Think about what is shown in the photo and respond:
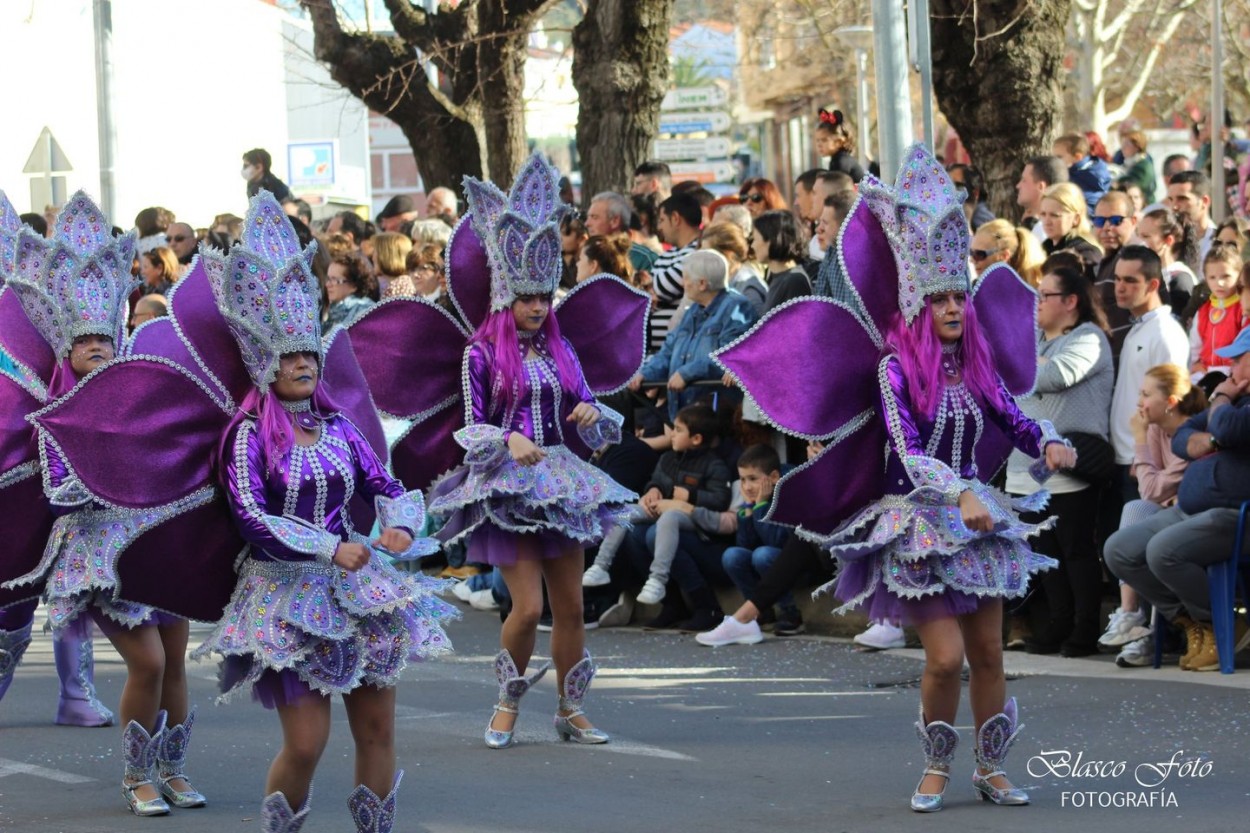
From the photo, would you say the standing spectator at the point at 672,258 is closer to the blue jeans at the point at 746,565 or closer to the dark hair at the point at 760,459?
the dark hair at the point at 760,459

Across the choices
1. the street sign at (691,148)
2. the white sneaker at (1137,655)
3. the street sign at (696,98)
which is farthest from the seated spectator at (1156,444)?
the street sign at (696,98)

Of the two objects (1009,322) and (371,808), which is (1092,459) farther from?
(371,808)

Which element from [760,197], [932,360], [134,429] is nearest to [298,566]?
[134,429]

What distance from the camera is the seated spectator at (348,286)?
12.4m

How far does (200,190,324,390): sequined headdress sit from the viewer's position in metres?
5.79

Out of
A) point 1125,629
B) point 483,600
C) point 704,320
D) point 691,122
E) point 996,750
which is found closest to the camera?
point 996,750

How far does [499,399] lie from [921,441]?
2092 mm

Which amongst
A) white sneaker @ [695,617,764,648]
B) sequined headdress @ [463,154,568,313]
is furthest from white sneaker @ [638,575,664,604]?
sequined headdress @ [463,154,568,313]

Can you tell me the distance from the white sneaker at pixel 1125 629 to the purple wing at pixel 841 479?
2.97 metres

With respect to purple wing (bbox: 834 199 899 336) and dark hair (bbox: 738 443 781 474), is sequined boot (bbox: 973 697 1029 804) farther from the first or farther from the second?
dark hair (bbox: 738 443 781 474)

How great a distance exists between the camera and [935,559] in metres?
6.59

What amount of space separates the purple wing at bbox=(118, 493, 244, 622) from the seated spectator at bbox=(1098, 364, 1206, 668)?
4.70m

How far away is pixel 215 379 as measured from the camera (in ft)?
19.6

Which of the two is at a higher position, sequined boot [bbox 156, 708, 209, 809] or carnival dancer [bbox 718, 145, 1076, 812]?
carnival dancer [bbox 718, 145, 1076, 812]
